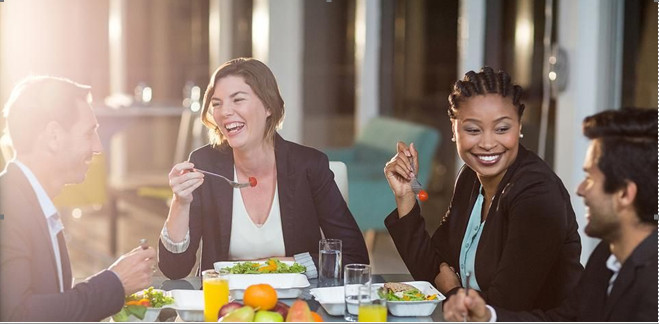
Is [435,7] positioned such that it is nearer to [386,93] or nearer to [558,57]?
[386,93]

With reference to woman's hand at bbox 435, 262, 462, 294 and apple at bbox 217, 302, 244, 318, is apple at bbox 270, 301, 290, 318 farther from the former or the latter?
woman's hand at bbox 435, 262, 462, 294

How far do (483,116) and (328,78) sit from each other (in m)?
5.23

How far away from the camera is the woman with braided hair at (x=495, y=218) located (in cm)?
216

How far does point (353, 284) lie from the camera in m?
1.99

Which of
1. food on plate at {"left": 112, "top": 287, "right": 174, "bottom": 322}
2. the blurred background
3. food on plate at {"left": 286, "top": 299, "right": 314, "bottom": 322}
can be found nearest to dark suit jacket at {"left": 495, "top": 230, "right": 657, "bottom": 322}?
food on plate at {"left": 286, "top": 299, "right": 314, "bottom": 322}

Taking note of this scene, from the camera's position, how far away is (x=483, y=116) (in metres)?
2.29

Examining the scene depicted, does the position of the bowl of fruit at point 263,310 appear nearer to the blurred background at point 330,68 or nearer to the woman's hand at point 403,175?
the woman's hand at point 403,175

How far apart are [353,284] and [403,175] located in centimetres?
50

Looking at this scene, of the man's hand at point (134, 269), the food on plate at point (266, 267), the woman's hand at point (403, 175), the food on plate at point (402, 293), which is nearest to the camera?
the man's hand at point (134, 269)

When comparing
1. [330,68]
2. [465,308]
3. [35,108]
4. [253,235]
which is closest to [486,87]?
[465,308]

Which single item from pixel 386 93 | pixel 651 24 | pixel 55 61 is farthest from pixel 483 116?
pixel 55 61

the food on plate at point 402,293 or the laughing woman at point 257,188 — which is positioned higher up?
the laughing woman at point 257,188

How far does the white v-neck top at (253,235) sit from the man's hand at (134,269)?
72cm

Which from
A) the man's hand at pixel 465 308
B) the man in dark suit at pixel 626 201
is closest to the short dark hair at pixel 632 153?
the man in dark suit at pixel 626 201
